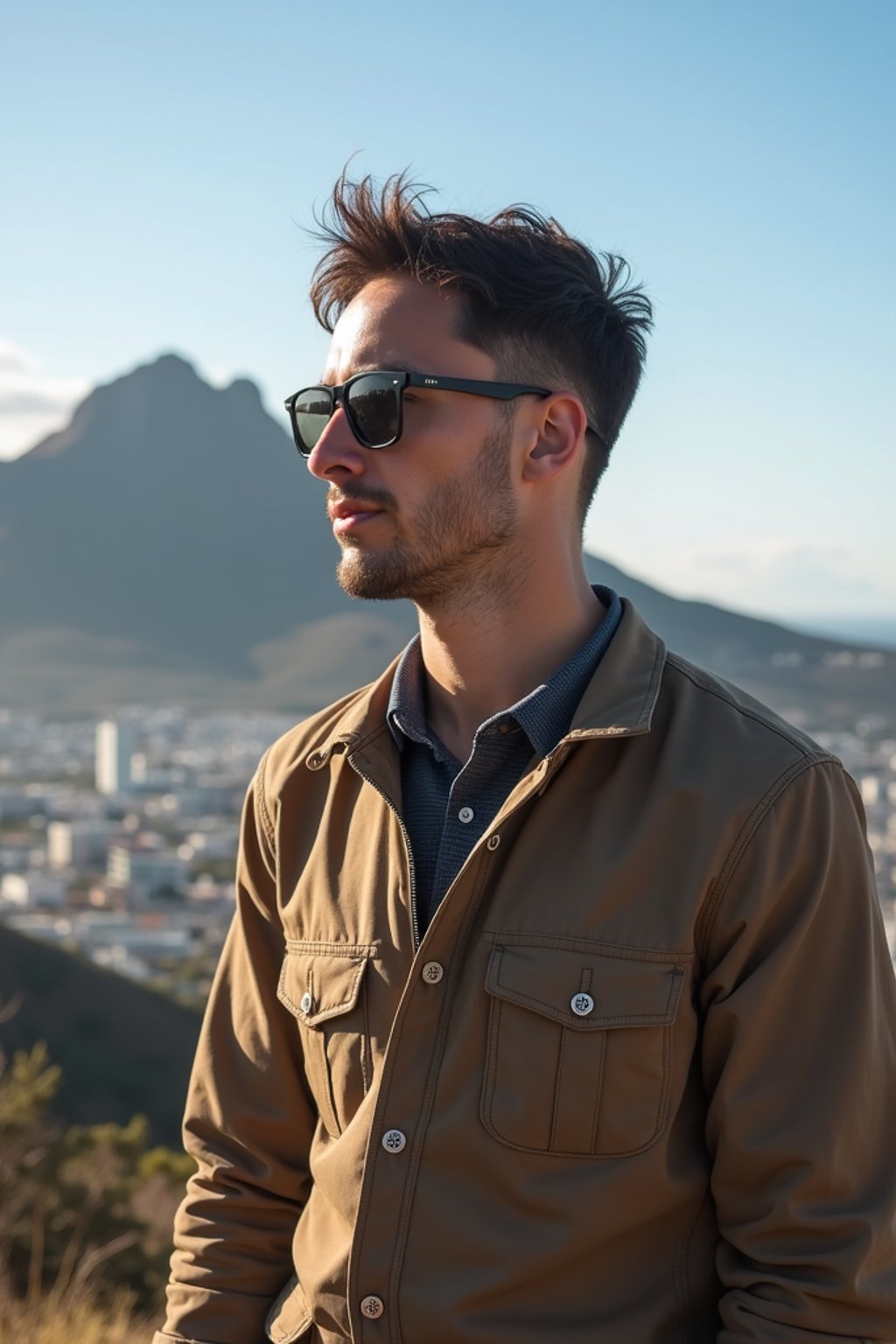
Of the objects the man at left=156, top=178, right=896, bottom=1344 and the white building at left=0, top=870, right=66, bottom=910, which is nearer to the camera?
the man at left=156, top=178, right=896, bottom=1344

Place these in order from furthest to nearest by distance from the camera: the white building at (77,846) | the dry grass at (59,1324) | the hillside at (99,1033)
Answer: the white building at (77,846), the hillside at (99,1033), the dry grass at (59,1324)

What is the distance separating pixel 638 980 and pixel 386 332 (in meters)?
0.94

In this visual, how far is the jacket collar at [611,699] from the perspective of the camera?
67.1 inches

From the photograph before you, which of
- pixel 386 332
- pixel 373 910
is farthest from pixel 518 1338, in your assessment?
pixel 386 332

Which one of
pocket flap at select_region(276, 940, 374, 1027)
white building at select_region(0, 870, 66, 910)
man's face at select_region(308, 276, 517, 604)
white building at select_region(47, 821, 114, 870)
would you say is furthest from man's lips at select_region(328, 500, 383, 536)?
white building at select_region(47, 821, 114, 870)

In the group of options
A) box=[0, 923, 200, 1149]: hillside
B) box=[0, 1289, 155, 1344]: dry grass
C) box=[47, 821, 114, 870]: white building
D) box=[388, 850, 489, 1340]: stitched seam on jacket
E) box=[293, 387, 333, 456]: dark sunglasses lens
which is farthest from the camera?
box=[47, 821, 114, 870]: white building

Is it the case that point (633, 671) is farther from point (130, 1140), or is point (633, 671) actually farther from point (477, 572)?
point (130, 1140)

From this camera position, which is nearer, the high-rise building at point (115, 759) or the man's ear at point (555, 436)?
the man's ear at point (555, 436)

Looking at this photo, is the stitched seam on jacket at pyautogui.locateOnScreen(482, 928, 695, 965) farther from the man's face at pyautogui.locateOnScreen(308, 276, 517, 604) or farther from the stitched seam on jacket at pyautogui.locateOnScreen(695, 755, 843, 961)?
the man's face at pyautogui.locateOnScreen(308, 276, 517, 604)

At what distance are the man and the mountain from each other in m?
40.3

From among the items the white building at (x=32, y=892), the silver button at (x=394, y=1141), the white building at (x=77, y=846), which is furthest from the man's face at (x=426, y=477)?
the white building at (x=77, y=846)

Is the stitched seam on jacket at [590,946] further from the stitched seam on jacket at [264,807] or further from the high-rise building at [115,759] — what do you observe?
the high-rise building at [115,759]

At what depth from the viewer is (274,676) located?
74.2 meters

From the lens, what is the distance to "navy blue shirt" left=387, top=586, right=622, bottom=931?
1792 mm
